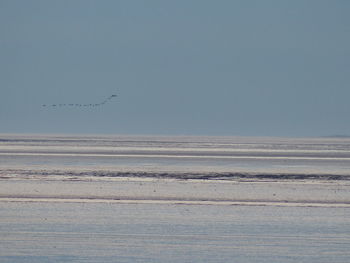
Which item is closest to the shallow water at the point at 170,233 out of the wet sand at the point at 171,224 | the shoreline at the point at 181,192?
the wet sand at the point at 171,224

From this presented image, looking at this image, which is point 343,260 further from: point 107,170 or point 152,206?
point 107,170

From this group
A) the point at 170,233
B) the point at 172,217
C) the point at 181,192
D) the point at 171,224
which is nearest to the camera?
the point at 170,233

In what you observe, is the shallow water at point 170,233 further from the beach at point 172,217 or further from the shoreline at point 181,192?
the shoreline at point 181,192

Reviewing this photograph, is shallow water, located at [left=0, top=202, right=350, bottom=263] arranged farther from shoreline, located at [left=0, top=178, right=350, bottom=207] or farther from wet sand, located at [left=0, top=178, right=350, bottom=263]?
shoreline, located at [left=0, top=178, right=350, bottom=207]

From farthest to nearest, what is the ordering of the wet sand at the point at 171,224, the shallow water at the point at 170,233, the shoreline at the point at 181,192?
the shoreline at the point at 181,192 < the wet sand at the point at 171,224 < the shallow water at the point at 170,233

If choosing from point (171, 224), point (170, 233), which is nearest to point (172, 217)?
point (171, 224)

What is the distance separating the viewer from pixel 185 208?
13.8m

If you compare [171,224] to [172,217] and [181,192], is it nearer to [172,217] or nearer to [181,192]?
[172,217]

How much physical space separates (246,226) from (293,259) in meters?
2.35

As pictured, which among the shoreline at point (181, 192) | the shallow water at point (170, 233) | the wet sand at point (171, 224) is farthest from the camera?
the shoreline at point (181, 192)

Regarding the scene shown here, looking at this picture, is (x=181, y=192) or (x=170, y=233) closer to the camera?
(x=170, y=233)

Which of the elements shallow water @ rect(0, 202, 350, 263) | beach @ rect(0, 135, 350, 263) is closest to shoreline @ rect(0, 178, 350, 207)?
beach @ rect(0, 135, 350, 263)

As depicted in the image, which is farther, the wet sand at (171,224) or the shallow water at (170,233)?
the wet sand at (171,224)

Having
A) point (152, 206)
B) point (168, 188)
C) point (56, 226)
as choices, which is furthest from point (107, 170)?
point (56, 226)
